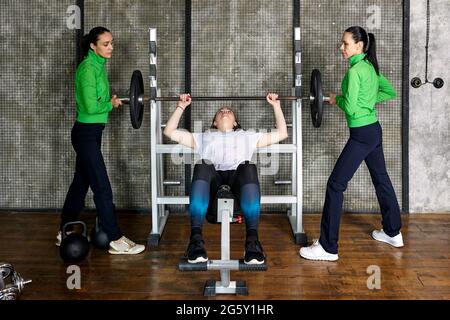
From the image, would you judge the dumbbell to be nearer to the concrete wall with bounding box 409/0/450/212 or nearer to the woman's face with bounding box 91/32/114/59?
the woman's face with bounding box 91/32/114/59

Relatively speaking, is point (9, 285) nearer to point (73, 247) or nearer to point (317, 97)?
point (73, 247)

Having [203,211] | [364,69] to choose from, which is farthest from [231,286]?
[364,69]

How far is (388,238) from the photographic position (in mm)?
3783

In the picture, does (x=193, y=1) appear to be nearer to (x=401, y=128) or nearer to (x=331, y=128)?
(x=331, y=128)

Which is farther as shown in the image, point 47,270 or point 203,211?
point 47,270

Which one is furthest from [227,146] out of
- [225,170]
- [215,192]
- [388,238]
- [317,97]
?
[388,238]

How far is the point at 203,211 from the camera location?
291cm

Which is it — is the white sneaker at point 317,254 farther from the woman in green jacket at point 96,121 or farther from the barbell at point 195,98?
the woman in green jacket at point 96,121

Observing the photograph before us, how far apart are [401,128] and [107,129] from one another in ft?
7.60

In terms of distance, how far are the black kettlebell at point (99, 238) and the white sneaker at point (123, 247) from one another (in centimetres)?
5

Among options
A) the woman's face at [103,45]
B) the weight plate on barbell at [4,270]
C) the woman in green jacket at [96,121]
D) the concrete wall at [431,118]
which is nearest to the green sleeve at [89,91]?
the woman in green jacket at [96,121]

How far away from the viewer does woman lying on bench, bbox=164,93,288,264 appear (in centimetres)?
289

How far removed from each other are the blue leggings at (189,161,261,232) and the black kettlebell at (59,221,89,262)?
0.81m

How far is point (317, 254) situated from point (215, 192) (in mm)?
853
